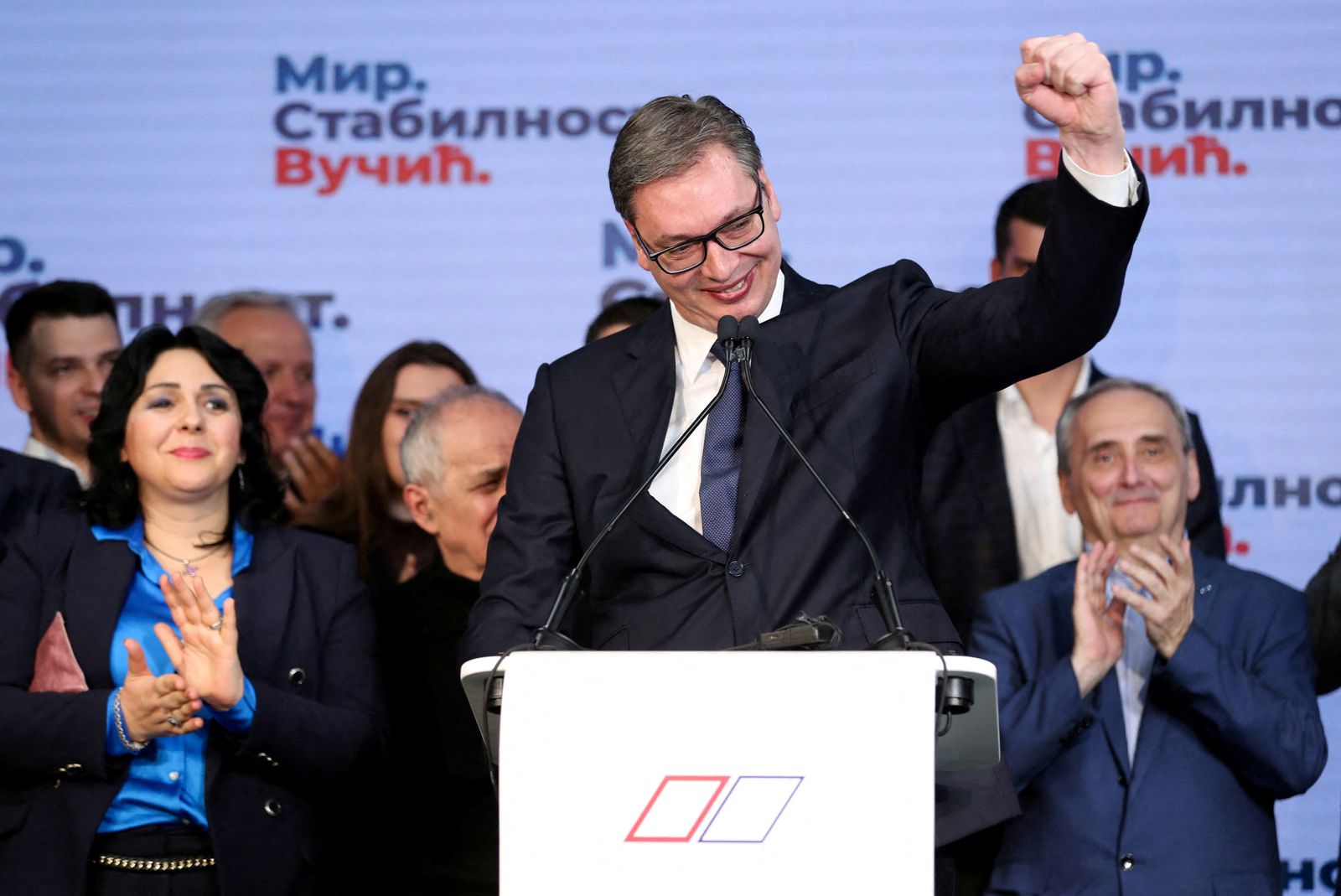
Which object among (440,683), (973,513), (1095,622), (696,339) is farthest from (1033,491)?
(696,339)

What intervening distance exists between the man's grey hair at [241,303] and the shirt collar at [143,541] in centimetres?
120

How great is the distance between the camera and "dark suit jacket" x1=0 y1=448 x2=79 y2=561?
12.3 feet

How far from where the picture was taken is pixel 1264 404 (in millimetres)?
4312

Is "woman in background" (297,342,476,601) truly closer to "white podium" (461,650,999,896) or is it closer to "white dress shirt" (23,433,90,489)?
"white dress shirt" (23,433,90,489)

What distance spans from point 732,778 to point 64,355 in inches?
127

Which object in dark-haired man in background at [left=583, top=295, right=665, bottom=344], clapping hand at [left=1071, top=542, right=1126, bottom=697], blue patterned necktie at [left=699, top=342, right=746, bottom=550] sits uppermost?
dark-haired man in background at [left=583, top=295, right=665, bottom=344]

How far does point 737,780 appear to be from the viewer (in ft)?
5.69

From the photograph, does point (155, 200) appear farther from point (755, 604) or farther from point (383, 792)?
point (755, 604)

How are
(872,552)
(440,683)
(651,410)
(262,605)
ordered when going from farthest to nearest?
(440,683) → (262,605) → (651,410) → (872,552)

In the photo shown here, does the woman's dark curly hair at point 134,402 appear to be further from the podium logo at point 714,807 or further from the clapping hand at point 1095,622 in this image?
the podium logo at point 714,807

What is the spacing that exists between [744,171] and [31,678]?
5.69ft

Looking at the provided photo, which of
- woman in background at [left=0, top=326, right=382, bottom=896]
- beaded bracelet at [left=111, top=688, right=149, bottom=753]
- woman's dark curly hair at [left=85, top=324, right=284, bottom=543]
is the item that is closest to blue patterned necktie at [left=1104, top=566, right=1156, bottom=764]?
woman in background at [left=0, top=326, right=382, bottom=896]

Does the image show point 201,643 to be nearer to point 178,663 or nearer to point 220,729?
point 178,663

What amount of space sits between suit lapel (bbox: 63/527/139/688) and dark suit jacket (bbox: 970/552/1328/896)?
1748 mm
